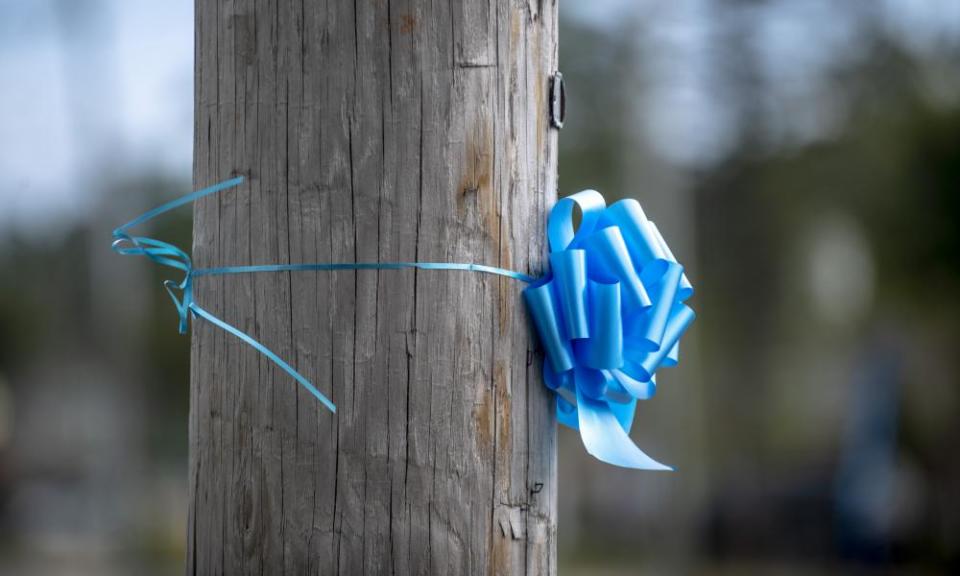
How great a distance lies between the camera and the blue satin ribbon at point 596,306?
1.79m

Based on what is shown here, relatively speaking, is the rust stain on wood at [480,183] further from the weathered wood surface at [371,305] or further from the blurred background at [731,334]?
the blurred background at [731,334]

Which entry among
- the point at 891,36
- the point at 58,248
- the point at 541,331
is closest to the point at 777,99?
the point at 891,36

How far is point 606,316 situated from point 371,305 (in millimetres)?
416

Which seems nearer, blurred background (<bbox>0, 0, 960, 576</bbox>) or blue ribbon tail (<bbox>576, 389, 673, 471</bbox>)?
blue ribbon tail (<bbox>576, 389, 673, 471</bbox>)

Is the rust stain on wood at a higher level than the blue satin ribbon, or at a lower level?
higher

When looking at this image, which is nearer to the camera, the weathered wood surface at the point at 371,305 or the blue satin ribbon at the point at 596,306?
the weathered wood surface at the point at 371,305

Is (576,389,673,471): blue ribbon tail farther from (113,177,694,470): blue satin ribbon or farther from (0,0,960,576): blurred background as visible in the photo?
(0,0,960,576): blurred background

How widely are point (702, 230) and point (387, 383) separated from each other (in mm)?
21209

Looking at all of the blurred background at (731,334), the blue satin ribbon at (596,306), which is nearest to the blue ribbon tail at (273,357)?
the blue satin ribbon at (596,306)

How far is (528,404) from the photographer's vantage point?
179 cm

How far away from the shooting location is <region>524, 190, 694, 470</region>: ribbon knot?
180 cm

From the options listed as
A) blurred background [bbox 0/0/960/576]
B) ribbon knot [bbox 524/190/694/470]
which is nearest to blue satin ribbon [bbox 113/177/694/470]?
ribbon knot [bbox 524/190/694/470]

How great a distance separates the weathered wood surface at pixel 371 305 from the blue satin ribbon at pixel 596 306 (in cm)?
4

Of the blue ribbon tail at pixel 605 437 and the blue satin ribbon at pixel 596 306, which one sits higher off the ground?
the blue satin ribbon at pixel 596 306
